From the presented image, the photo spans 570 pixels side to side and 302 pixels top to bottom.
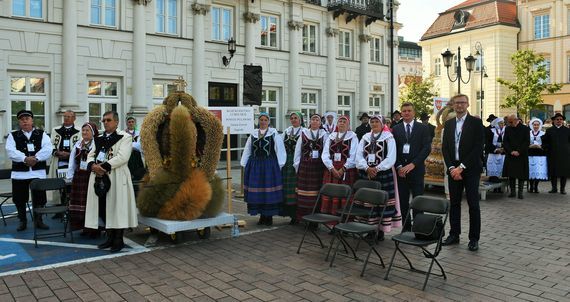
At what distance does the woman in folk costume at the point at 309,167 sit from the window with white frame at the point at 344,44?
17.6m

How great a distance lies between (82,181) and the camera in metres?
7.52

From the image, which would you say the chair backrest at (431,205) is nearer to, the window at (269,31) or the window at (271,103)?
the window at (271,103)

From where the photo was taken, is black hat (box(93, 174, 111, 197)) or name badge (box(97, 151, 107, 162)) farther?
name badge (box(97, 151, 107, 162))

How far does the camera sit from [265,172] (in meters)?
8.36

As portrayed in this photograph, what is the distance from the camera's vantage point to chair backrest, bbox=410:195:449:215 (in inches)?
220

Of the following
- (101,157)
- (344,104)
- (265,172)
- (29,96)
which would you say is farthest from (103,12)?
(344,104)

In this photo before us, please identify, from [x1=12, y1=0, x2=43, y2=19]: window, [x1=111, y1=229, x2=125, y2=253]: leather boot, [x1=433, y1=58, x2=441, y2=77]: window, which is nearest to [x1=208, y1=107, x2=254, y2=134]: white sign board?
[x1=111, y1=229, x2=125, y2=253]: leather boot

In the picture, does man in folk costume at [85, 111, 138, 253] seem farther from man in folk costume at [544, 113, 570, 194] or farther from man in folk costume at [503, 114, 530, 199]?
man in folk costume at [544, 113, 570, 194]

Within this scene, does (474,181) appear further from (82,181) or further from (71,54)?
(71,54)

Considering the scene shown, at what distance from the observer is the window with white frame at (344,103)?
1001 inches

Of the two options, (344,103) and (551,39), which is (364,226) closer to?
(344,103)

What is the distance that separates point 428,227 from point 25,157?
6303 mm

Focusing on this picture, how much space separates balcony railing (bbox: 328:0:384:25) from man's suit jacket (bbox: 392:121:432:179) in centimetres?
1786

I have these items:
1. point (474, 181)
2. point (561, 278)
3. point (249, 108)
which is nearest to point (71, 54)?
point (249, 108)
